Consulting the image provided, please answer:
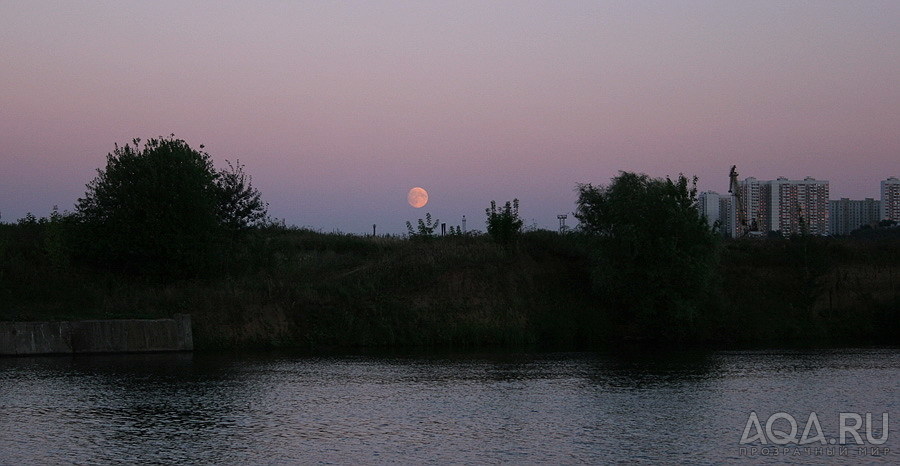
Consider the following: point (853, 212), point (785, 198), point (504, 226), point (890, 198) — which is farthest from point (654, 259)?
point (853, 212)

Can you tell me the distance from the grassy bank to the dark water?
6910 mm

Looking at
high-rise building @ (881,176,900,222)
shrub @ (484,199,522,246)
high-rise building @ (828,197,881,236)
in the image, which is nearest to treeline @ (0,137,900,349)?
shrub @ (484,199,522,246)

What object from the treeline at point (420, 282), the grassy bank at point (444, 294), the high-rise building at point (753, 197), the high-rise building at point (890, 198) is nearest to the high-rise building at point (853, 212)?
the high-rise building at point (890, 198)

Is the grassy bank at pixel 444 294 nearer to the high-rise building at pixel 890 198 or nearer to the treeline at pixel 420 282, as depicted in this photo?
the treeline at pixel 420 282

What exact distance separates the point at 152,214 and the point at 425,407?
95.4ft

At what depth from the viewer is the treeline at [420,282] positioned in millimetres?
46844

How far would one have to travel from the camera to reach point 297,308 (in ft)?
155

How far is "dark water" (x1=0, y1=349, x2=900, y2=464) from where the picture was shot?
18.7 meters

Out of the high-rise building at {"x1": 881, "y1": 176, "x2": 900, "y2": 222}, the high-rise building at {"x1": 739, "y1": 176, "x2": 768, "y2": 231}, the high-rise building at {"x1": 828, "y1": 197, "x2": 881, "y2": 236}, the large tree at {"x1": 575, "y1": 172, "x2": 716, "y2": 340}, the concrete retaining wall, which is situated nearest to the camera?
the concrete retaining wall

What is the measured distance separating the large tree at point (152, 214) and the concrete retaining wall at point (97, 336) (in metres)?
6.94

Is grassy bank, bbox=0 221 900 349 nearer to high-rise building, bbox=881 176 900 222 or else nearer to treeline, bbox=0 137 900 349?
treeline, bbox=0 137 900 349

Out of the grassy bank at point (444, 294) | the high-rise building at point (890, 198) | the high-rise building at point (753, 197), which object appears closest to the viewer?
the grassy bank at point (444, 294)

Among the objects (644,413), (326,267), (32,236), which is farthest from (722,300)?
(32,236)

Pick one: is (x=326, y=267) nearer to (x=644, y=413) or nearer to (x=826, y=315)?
(x=826, y=315)
